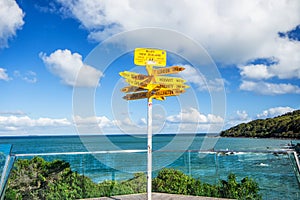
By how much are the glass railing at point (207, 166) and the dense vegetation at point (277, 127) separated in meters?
Answer: 61.3

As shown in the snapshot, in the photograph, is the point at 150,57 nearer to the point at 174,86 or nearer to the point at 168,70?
the point at 168,70

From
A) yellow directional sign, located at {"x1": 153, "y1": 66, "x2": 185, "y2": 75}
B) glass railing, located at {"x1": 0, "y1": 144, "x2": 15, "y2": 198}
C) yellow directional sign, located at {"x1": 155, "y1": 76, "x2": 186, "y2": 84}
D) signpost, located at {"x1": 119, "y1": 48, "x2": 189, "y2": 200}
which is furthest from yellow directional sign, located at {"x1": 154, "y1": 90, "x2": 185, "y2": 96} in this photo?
glass railing, located at {"x1": 0, "y1": 144, "x2": 15, "y2": 198}

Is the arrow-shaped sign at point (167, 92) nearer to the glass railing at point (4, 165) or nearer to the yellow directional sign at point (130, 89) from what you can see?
the yellow directional sign at point (130, 89)

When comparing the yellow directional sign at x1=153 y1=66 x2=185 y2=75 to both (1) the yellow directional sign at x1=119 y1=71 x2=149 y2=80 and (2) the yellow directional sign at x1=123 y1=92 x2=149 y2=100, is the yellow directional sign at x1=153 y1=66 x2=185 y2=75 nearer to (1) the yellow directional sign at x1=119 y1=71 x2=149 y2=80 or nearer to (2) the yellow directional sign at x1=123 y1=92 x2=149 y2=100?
(1) the yellow directional sign at x1=119 y1=71 x2=149 y2=80

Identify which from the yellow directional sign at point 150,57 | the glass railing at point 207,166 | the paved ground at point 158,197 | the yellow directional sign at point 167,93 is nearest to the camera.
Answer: the yellow directional sign at point 150,57

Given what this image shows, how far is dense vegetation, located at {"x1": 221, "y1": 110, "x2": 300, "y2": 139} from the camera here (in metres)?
63.7

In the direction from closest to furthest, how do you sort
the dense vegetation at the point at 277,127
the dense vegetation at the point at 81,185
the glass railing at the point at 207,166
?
the glass railing at the point at 207,166 < the dense vegetation at the point at 81,185 < the dense vegetation at the point at 277,127

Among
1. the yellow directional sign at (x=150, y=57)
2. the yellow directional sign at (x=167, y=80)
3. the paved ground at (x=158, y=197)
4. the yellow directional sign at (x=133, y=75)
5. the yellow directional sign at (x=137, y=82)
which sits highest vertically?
the yellow directional sign at (x=150, y=57)

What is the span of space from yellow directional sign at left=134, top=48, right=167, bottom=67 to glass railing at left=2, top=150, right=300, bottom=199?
1.99 meters

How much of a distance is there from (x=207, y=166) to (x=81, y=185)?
231 centimetres

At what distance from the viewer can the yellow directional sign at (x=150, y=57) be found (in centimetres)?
412

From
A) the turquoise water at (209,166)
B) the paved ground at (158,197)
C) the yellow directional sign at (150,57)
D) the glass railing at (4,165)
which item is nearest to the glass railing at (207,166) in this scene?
the turquoise water at (209,166)

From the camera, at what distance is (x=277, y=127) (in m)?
68.2

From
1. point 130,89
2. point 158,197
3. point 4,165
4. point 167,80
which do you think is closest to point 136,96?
point 130,89
